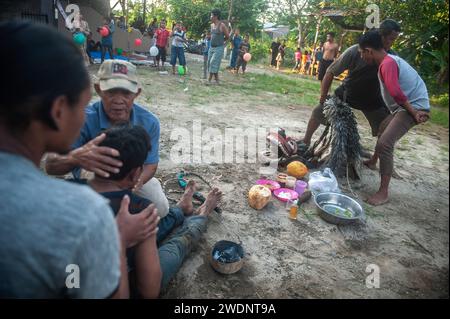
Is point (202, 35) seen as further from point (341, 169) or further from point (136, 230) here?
point (136, 230)

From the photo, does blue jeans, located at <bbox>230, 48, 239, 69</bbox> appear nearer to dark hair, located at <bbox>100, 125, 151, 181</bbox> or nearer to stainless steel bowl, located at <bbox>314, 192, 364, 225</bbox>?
stainless steel bowl, located at <bbox>314, 192, 364, 225</bbox>

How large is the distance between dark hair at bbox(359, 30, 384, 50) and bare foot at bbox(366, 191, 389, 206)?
191 centimetres

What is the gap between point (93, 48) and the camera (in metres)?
12.2

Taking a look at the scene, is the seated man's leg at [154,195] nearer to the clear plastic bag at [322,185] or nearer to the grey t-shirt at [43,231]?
the grey t-shirt at [43,231]

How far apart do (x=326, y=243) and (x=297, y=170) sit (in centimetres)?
144

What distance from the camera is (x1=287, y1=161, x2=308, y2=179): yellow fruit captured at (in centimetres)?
438

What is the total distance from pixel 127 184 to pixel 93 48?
12.3 meters

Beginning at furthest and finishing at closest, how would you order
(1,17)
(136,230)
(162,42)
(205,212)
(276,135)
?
(162,42), (276,135), (205,212), (1,17), (136,230)

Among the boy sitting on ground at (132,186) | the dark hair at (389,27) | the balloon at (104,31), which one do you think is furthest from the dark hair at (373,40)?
the balloon at (104,31)

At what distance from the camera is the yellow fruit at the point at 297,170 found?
4.38 metres

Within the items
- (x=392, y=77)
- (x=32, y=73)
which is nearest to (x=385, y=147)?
(x=392, y=77)

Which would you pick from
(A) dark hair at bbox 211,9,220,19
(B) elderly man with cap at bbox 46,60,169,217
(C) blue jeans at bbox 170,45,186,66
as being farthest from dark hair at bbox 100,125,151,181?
(C) blue jeans at bbox 170,45,186,66

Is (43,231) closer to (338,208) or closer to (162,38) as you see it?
(338,208)

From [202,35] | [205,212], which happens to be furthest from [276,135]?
[202,35]
